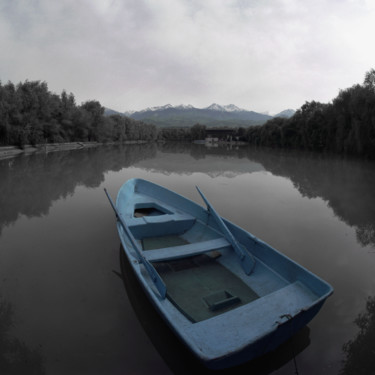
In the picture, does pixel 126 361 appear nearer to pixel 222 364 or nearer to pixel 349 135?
pixel 222 364

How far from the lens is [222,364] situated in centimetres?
204

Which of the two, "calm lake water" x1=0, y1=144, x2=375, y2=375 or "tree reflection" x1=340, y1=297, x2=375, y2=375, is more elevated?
"calm lake water" x1=0, y1=144, x2=375, y2=375

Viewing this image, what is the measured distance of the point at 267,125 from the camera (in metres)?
55.0

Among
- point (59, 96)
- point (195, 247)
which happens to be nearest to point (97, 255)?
point (195, 247)

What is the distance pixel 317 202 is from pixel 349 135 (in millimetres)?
21662

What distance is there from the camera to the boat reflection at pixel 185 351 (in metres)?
2.44

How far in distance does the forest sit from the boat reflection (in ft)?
85.2

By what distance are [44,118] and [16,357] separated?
3542cm

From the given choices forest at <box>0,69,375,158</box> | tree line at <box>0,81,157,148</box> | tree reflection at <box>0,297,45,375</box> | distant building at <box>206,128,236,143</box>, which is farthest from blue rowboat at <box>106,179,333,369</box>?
distant building at <box>206,128,236,143</box>

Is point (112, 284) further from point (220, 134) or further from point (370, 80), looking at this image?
point (220, 134)

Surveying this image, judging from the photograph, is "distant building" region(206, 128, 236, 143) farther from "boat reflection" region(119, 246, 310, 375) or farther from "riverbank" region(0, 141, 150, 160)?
"boat reflection" region(119, 246, 310, 375)

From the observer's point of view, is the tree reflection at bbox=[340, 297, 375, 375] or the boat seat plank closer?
the tree reflection at bbox=[340, 297, 375, 375]

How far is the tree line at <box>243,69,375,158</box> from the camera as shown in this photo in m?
24.0

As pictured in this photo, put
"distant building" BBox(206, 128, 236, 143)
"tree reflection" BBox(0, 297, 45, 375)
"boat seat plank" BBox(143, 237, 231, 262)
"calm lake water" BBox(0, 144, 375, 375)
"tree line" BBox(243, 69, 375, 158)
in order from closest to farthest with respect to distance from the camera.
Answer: "tree reflection" BBox(0, 297, 45, 375)
"calm lake water" BBox(0, 144, 375, 375)
"boat seat plank" BBox(143, 237, 231, 262)
"tree line" BBox(243, 69, 375, 158)
"distant building" BBox(206, 128, 236, 143)
